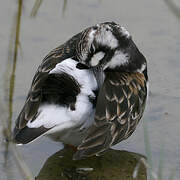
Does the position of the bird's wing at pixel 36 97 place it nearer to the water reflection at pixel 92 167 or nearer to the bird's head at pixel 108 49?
the bird's head at pixel 108 49

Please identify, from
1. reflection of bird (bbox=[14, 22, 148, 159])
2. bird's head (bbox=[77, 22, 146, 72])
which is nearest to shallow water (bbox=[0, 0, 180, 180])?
reflection of bird (bbox=[14, 22, 148, 159])

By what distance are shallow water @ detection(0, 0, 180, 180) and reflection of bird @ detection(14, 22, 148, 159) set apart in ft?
1.16

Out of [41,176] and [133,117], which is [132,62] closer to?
[133,117]

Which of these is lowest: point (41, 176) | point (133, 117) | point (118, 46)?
point (41, 176)

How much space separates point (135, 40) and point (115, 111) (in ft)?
6.59

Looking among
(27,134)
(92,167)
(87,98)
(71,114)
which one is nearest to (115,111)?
(87,98)

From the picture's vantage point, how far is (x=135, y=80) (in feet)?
16.7

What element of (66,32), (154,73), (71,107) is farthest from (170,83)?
(71,107)

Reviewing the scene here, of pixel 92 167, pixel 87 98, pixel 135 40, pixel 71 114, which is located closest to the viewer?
pixel 71 114

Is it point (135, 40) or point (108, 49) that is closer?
point (108, 49)

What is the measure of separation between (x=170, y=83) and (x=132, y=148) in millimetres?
961

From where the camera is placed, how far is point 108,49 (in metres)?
5.07

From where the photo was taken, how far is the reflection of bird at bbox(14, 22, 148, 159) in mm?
4453

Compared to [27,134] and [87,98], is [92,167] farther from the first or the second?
[27,134]
